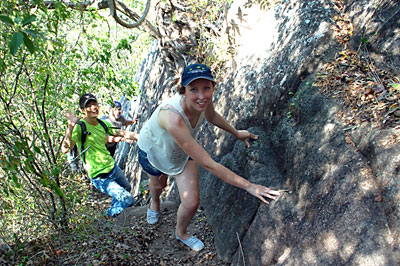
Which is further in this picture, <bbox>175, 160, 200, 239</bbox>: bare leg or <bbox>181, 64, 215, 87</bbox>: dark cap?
<bbox>175, 160, 200, 239</bbox>: bare leg

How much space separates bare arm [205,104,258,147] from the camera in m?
3.96

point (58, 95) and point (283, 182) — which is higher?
point (283, 182)

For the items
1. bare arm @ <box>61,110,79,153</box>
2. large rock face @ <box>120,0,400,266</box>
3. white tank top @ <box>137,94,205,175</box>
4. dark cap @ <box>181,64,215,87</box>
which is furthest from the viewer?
bare arm @ <box>61,110,79,153</box>

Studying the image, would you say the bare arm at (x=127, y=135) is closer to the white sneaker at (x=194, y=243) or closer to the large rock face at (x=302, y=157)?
the large rock face at (x=302, y=157)

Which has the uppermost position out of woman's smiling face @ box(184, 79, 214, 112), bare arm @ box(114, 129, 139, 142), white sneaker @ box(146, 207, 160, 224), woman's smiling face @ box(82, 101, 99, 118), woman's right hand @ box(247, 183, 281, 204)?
woman's smiling face @ box(184, 79, 214, 112)

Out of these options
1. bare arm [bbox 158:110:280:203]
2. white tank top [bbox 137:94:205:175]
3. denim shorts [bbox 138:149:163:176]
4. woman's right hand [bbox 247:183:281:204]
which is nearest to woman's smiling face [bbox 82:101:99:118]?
denim shorts [bbox 138:149:163:176]

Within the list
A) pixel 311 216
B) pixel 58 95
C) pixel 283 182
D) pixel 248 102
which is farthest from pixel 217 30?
pixel 311 216

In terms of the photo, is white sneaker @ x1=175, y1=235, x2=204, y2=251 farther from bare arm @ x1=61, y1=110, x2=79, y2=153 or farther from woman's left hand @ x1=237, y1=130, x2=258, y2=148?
bare arm @ x1=61, y1=110, x2=79, y2=153

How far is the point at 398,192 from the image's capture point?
235 cm

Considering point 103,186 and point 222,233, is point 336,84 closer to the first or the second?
point 222,233

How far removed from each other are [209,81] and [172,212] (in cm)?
254

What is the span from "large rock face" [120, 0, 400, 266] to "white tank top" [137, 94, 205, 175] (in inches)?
33.7

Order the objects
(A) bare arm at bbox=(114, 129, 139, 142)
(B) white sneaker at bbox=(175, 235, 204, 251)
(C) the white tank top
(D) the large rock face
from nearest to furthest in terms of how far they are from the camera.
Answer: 1. (D) the large rock face
2. (C) the white tank top
3. (B) white sneaker at bbox=(175, 235, 204, 251)
4. (A) bare arm at bbox=(114, 129, 139, 142)

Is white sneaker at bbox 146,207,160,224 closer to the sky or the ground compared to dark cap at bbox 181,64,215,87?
closer to the ground
